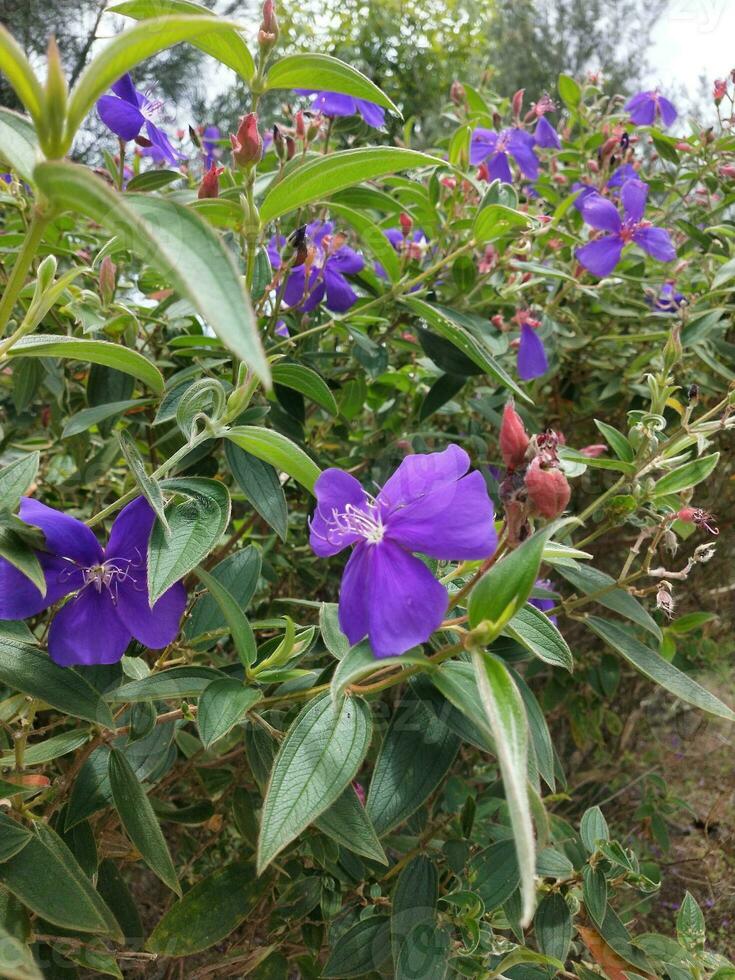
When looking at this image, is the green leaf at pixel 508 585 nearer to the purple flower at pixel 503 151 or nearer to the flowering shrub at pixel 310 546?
the flowering shrub at pixel 310 546

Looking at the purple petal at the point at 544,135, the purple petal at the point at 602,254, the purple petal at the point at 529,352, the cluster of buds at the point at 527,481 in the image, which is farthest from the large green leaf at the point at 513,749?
the purple petal at the point at 544,135

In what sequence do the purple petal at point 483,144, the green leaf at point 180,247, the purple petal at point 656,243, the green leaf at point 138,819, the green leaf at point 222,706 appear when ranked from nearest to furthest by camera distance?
the green leaf at point 180,247
the green leaf at point 222,706
the green leaf at point 138,819
the purple petal at point 656,243
the purple petal at point 483,144

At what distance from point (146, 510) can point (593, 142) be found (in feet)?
4.76

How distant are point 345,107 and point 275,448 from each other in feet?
2.36

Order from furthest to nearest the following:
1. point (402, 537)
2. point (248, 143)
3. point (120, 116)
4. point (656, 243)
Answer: point (656, 243), point (120, 116), point (248, 143), point (402, 537)

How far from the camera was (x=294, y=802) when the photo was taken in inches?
23.4

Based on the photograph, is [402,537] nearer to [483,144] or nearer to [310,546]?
[310,546]

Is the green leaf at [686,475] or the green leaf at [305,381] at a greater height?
the green leaf at [305,381]

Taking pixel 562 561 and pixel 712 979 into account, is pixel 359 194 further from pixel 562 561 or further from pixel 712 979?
pixel 712 979

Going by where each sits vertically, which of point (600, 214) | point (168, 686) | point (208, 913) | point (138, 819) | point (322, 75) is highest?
point (322, 75)

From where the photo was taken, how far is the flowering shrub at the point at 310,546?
0.57 meters

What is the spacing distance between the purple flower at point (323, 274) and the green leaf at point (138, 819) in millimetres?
628

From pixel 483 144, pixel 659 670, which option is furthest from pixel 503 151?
pixel 659 670

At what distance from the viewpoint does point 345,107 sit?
1187 mm
